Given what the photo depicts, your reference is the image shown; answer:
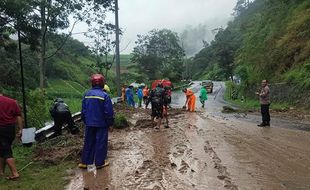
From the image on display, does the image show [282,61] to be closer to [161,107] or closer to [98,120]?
[161,107]

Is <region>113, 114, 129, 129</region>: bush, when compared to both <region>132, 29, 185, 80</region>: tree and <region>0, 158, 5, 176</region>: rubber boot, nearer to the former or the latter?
<region>0, 158, 5, 176</region>: rubber boot

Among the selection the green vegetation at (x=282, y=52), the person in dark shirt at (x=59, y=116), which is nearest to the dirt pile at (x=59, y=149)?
the person in dark shirt at (x=59, y=116)

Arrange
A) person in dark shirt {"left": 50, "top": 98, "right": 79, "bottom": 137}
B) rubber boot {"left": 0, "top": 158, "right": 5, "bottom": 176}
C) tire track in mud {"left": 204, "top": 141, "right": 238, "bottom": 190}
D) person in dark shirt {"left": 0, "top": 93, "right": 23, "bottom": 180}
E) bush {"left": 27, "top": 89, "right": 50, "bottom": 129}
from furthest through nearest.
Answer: bush {"left": 27, "top": 89, "right": 50, "bottom": 129} → person in dark shirt {"left": 50, "top": 98, "right": 79, "bottom": 137} → rubber boot {"left": 0, "top": 158, "right": 5, "bottom": 176} → person in dark shirt {"left": 0, "top": 93, "right": 23, "bottom": 180} → tire track in mud {"left": 204, "top": 141, "right": 238, "bottom": 190}

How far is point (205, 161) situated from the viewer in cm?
903

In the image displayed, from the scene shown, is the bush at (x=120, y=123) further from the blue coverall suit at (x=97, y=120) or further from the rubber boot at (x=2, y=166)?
the rubber boot at (x=2, y=166)

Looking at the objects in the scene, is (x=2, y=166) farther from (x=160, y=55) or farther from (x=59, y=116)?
(x=160, y=55)

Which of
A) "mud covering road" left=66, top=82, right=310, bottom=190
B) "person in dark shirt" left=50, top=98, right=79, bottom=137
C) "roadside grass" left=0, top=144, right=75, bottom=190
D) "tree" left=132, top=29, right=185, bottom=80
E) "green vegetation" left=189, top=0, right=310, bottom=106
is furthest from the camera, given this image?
"tree" left=132, top=29, right=185, bottom=80

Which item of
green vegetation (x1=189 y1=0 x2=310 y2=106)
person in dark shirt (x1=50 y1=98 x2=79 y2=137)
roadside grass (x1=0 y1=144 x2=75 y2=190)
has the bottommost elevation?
roadside grass (x1=0 y1=144 x2=75 y2=190)

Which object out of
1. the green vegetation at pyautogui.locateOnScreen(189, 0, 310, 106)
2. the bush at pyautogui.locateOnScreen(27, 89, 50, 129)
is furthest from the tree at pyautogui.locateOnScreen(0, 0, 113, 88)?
the green vegetation at pyautogui.locateOnScreen(189, 0, 310, 106)

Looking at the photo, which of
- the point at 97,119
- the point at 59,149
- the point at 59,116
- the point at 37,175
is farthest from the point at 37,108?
the point at 97,119

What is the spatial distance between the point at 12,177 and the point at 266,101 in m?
10.3

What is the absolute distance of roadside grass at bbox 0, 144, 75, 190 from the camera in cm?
758

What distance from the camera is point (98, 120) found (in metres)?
8.49

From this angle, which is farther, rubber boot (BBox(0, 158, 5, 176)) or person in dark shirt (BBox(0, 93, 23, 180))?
rubber boot (BBox(0, 158, 5, 176))
